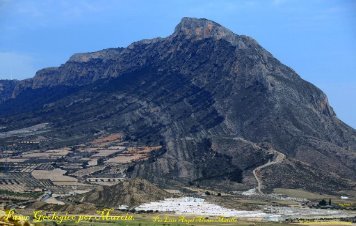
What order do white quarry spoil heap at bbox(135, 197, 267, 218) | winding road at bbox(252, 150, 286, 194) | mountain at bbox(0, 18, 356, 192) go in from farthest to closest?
mountain at bbox(0, 18, 356, 192) → winding road at bbox(252, 150, 286, 194) → white quarry spoil heap at bbox(135, 197, 267, 218)

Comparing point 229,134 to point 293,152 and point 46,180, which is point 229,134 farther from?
point 46,180

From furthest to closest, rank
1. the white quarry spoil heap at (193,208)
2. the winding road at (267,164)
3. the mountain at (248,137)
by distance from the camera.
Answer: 1. the mountain at (248,137)
2. the winding road at (267,164)
3. the white quarry spoil heap at (193,208)

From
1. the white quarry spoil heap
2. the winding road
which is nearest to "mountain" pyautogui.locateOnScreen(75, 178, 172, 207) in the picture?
the white quarry spoil heap

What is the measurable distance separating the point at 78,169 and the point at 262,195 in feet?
165

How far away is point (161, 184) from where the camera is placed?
126m

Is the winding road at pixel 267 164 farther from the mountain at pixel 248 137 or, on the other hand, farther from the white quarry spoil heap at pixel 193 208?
the white quarry spoil heap at pixel 193 208

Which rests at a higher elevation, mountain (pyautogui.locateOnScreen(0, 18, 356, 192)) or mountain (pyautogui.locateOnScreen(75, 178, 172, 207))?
mountain (pyautogui.locateOnScreen(0, 18, 356, 192))

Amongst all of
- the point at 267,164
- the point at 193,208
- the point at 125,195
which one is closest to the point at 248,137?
the point at 267,164

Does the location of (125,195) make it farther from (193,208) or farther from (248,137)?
(248,137)

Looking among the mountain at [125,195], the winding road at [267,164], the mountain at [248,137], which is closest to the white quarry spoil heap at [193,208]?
the mountain at [125,195]

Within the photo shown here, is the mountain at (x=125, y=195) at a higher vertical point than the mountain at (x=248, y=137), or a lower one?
lower

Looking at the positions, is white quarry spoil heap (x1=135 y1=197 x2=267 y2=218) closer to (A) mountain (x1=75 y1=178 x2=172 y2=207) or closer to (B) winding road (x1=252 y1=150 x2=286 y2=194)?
(A) mountain (x1=75 y1=178 x2=172 y2=207)

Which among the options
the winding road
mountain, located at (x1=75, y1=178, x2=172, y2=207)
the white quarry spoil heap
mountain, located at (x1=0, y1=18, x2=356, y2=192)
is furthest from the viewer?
mountain, located at (x1=0, y1=18, x2=356, y2=192)

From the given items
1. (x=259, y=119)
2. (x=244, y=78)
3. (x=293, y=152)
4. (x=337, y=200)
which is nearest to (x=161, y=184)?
(x=337, y=200)
